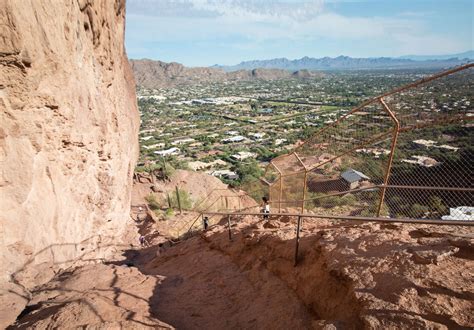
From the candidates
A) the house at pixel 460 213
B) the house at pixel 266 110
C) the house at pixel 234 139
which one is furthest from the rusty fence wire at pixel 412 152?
the house at pixel 266 110

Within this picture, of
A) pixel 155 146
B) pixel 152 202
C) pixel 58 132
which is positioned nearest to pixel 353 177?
pixel 58 132

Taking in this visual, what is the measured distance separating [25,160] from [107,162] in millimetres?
5123

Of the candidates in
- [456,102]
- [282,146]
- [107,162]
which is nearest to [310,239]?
[456,102]

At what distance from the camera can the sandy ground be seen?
11.3 feet

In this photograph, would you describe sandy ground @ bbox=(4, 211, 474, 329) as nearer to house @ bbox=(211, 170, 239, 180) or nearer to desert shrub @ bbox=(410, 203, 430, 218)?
desert shrub @ bbox=(410, 203, 430, 218)

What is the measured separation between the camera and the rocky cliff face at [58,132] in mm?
6965

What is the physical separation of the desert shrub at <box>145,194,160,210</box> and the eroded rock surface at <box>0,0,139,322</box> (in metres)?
9.71

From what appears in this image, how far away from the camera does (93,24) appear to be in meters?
10.6

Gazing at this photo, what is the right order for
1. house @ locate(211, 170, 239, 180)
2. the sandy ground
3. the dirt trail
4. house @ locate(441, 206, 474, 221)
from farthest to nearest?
house @ locate(211, 170, 239, 180)
house @ locate(441, 206, 474, 221)
the dirt trail
the sandy ground

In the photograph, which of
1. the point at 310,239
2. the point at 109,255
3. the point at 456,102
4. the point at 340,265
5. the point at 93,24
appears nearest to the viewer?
the point at 340,265

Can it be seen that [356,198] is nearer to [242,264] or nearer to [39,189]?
[242,264]

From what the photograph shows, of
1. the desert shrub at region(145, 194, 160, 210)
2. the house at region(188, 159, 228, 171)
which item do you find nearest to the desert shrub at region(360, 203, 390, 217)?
the desert shrub at region(145, 194, 160, 210)

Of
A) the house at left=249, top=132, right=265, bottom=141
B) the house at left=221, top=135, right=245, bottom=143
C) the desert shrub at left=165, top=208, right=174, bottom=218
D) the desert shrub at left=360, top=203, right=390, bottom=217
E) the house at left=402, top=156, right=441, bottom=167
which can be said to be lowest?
the house at left=221, top=135, right=245, bottom=143

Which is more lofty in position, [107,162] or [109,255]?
[107,162]
